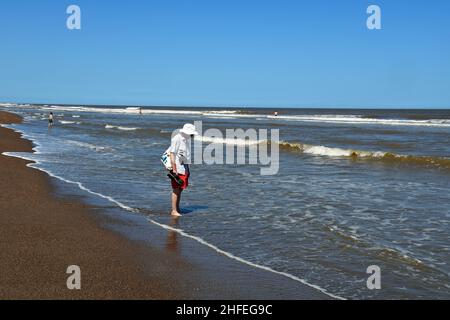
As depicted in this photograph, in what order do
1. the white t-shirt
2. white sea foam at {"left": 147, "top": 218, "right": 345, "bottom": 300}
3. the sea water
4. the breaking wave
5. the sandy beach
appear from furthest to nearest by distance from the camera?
the breaking wave → the white t-shirt → the sea water → white sea foam at {"left": 147, "top": 218, "right": 345, "bottom": 300} → the sandy beach

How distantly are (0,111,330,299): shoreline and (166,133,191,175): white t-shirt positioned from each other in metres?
1.36

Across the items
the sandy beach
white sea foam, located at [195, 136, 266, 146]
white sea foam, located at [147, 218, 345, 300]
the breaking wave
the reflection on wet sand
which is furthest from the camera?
white sea foam, located at [195, 136, 266, 146]

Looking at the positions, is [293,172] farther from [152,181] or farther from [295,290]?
[295,290]

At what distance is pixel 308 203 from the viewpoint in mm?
9633

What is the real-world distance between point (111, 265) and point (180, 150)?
10.7 feet

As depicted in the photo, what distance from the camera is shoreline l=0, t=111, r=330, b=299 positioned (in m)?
4.71

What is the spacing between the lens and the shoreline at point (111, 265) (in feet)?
15.5

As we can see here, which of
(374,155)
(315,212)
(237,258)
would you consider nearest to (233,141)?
(374,155)

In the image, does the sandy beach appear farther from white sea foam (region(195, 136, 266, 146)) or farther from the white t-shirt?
white sea foam (region(195, 136, 266, 146))

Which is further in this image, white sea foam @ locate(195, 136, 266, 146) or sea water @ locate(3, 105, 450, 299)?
white sea foam @ locate(195, 136, 266, 146)

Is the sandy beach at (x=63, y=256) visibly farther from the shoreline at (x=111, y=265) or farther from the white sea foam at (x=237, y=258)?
the white sea foam at (x=237, y=258)

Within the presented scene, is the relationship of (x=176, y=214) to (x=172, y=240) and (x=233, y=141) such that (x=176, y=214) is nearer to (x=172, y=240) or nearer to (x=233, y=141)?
(x=172, y=240)

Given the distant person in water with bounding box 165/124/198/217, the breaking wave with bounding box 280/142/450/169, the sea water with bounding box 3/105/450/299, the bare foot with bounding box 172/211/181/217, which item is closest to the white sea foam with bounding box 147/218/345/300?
the sea water with bounding box 3/105/450/299

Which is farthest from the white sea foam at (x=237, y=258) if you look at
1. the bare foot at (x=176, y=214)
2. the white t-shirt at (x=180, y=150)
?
the white t-shirt at (x=180, y=150)
